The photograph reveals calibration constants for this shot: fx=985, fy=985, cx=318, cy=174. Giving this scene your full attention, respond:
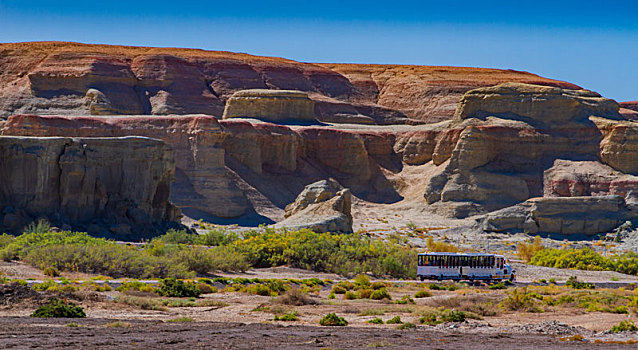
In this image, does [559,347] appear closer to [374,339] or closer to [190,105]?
A: [374,339]

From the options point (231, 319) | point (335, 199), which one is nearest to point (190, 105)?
point (335, 199)

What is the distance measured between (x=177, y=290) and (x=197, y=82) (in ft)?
251

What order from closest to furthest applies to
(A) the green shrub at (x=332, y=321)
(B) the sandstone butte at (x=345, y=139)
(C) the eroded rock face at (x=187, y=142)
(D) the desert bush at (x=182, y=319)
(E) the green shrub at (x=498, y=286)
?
(D) the desert bush at (x=182, y=319)
(A) the green shrub at (x=332, y=321)
(E) the green shrub at (x=498, y=286)
(C) the eroded rock face at (x=187, y=142)
(B) the sandstone butte at (x=345, y=139)

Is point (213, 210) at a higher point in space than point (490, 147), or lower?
lower

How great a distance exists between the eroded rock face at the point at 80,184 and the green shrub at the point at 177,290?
17038 millimetres

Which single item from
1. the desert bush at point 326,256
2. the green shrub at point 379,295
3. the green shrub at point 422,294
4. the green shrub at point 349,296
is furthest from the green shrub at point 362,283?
the desert bush at point 326,256

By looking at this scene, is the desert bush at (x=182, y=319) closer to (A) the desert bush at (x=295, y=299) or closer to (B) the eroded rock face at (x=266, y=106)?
(A) the desert bush at (x=295, y=299)

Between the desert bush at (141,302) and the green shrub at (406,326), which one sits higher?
the green shrub at (406,326)

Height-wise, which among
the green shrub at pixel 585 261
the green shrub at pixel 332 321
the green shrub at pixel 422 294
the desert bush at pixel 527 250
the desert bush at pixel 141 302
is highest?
the green shrub at pixel 332 321

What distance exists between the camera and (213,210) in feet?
221

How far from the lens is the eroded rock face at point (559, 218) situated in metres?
64.1

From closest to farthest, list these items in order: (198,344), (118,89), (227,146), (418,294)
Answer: (198,344) → (418,294) → (227,146) → (118,89)

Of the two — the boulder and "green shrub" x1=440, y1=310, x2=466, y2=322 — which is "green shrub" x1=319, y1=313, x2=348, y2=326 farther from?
the boulder

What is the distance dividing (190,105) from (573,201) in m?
46.7
